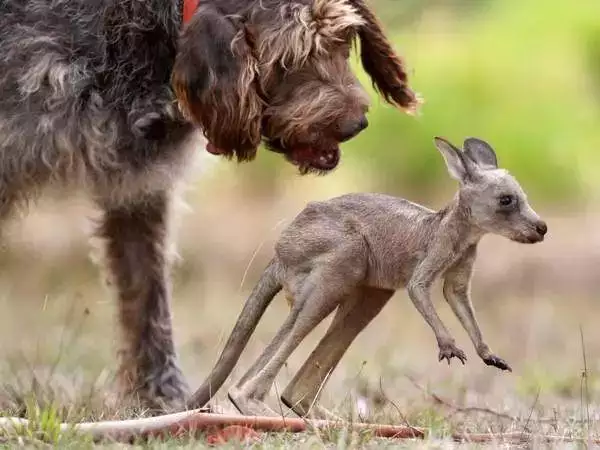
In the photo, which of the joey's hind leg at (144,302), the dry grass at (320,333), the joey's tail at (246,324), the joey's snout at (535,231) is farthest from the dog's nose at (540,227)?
the joey's hind leg at (144,302)

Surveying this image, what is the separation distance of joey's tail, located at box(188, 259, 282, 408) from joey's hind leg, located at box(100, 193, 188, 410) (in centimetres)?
139

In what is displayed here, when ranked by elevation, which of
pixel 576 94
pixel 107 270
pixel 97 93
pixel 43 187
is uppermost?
pixel 97 93

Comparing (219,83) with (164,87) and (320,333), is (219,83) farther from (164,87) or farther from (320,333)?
(320,333)

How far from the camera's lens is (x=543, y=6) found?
52.7 ft

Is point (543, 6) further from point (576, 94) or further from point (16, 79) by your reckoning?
point (16, 79)

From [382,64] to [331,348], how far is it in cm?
122

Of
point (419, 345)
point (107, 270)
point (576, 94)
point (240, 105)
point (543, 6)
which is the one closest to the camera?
point (240, 105)

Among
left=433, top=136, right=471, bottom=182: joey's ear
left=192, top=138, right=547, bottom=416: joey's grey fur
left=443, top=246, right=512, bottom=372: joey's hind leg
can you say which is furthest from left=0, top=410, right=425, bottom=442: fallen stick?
left=433, top=136, right=471, bottom=182: joey's ear

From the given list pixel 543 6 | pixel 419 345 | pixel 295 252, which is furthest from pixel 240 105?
pixel 543 6

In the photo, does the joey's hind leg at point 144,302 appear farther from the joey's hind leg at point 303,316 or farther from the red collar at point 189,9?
the joey's hind leg at point 303,316

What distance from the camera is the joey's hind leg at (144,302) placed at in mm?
6582

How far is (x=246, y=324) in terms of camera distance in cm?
512

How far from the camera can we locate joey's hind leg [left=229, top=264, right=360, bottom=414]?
4.79m

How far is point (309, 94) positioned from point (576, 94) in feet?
32.7
